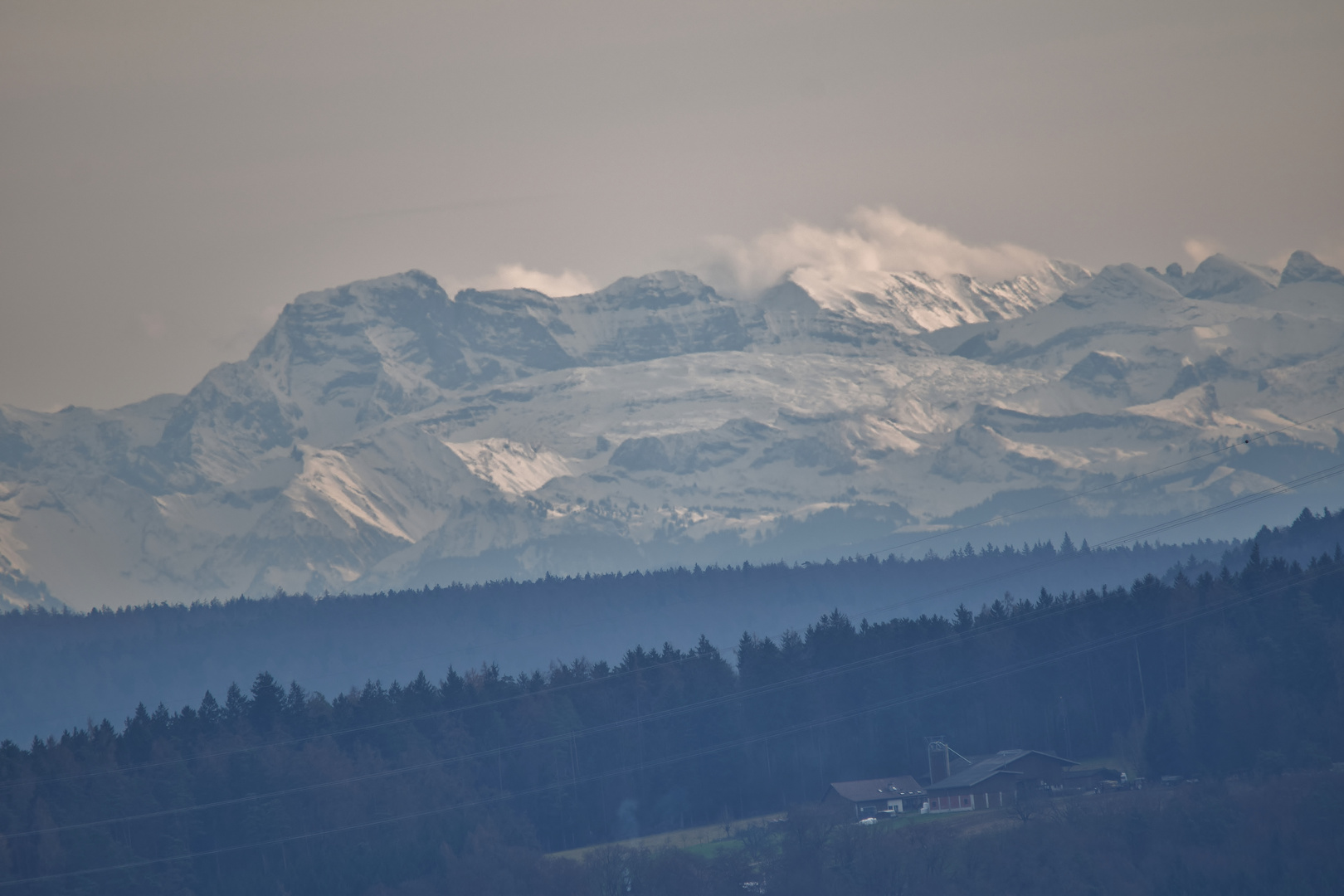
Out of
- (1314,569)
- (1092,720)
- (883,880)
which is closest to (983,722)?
(1092,720)

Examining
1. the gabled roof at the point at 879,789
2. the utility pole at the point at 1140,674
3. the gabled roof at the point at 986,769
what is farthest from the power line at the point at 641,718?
the gabled roof at the point at 986,769

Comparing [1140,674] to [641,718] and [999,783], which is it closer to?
[999,783]

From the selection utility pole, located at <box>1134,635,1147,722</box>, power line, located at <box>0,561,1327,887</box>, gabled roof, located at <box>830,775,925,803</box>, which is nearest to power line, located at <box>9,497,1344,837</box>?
power line, located at <box>0,561,1327,887</box>

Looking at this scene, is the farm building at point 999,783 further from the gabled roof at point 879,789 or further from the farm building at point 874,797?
the gabled roof at point 879,789

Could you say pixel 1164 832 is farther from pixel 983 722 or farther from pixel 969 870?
pixel 983 722

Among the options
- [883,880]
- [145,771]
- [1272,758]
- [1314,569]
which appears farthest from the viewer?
[1314,569]

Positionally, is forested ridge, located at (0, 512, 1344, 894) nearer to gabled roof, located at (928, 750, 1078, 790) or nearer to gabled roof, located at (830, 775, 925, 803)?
gabled roof, located at (830, 775, 925, 803)
